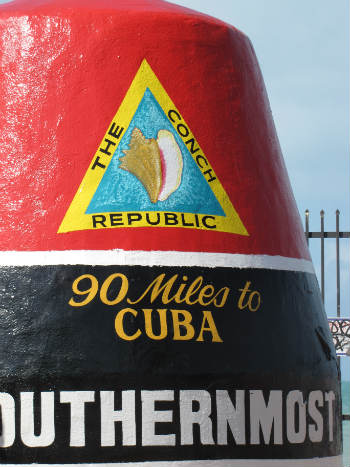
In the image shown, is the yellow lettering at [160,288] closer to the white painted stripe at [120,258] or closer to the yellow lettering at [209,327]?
the white painted stripe at [120,258]

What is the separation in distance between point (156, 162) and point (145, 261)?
81 centimetres

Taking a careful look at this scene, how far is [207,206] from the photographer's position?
8.71 m

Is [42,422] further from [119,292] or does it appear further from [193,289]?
[193,289]

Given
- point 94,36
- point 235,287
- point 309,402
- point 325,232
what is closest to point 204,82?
point 94,36

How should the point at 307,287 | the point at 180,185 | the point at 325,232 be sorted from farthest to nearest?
the point at 325,232 → the point at 307,287 → the point at 180,185

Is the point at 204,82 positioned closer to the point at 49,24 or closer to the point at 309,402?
the point at 49,24

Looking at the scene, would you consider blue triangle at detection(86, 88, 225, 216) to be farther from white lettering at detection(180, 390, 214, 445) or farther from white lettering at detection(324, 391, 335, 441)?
white lettering at detection(324, 391, 335, 441)

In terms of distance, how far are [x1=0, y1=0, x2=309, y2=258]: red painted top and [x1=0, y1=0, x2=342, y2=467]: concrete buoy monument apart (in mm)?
14

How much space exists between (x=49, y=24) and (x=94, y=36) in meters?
0.37

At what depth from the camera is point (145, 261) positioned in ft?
27.5

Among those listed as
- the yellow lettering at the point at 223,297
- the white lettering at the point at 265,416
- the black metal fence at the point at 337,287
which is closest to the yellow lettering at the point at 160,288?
the yellow lettering at the point at 223,297

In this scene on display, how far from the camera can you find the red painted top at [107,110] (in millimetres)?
8547

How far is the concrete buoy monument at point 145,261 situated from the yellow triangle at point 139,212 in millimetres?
11

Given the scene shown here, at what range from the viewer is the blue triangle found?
852 centimetres
